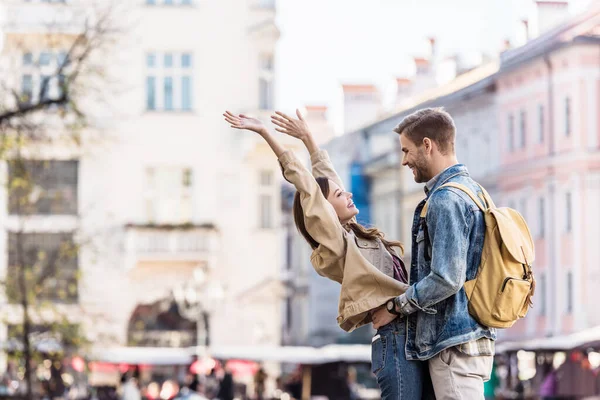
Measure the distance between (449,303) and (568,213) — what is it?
42.4 metres

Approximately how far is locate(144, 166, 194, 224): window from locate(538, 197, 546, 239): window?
10510 mm

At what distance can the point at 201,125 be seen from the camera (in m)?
47.1

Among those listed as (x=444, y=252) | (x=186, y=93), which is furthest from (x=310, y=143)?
(x=186, y=93)

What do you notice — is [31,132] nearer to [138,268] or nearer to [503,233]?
[503,233]

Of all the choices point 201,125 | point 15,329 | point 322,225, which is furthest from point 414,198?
point 322,225

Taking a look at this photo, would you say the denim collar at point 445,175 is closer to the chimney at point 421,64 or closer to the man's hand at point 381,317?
the man's hand at point 381,317

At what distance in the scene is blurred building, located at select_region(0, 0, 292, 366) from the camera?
45719mm

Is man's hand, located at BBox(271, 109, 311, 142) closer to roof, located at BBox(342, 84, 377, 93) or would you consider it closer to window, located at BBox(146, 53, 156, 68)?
window, located at BBox(146, 53, 156, 68)

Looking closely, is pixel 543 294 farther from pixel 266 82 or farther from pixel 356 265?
pixel 356 265

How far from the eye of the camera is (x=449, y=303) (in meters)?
5.44

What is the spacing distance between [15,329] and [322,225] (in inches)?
751

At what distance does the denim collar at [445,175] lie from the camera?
221 inches

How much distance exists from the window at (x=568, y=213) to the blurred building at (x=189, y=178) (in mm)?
8356

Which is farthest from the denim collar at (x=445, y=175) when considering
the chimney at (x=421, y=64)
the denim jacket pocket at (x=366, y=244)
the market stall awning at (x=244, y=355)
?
the chimney at (x=421, y=64)
